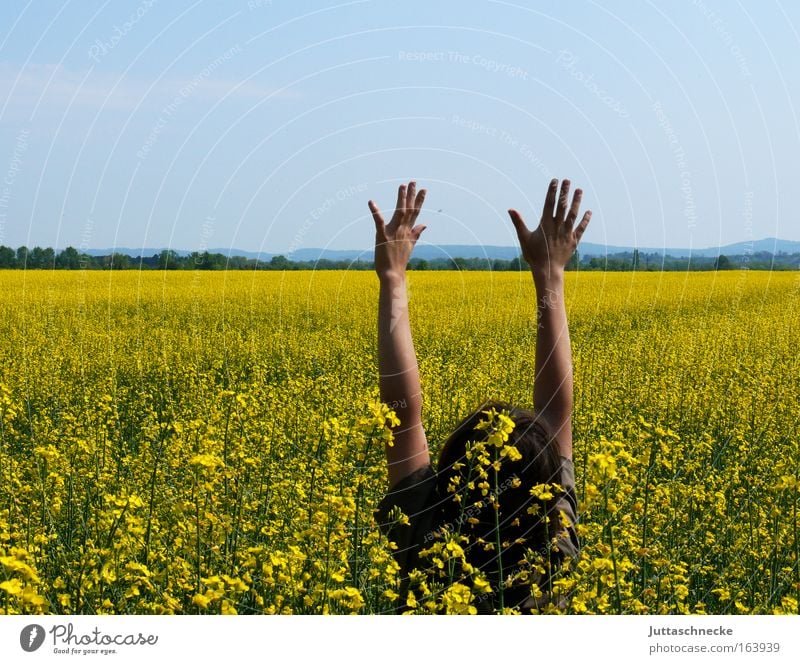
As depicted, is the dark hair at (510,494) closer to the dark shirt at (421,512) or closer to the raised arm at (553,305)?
the dark shirt at (421,512)

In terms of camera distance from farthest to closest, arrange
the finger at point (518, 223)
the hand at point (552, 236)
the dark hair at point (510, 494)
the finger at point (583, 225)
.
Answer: the finger at point (583, 225)
the hand at point (552, 236)
the finger at point (518, 223)
the dark hair at point (510, 494)

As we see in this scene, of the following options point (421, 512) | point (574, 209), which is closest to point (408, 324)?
point (421, 512)

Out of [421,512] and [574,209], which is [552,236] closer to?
[574,209]

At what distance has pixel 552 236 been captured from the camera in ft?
9.89

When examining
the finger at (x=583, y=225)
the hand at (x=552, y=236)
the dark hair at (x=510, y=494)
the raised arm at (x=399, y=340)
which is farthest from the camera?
the finger at (x=583, y=225)

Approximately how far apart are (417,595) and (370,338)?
963 cm

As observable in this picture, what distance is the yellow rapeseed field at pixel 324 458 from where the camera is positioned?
9.26 feet

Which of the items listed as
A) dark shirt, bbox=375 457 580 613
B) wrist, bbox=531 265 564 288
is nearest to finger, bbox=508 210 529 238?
wrist, bbox=531 265 564 288

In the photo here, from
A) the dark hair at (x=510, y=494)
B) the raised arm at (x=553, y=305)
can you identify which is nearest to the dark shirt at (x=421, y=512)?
the dark hair at (x=510, y=494)

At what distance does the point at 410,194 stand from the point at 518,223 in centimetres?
45

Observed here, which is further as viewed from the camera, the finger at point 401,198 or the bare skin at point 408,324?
the finger at point 401,198

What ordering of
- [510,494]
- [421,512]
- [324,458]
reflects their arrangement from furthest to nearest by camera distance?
1. [324,458]
2. [421,512]
3. [510,494]

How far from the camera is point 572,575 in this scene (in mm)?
2758

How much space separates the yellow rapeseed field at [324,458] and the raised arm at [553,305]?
22 centimetres
